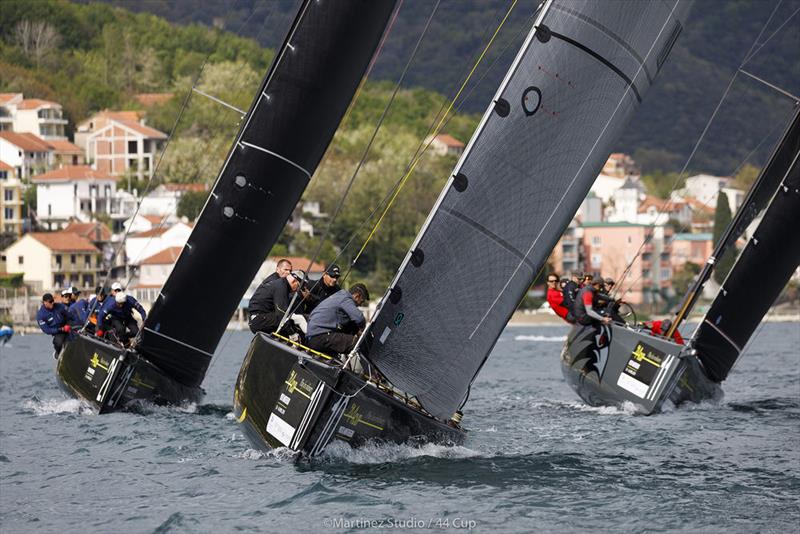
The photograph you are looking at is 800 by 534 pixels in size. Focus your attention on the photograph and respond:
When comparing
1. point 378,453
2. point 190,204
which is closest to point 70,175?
point 190,204

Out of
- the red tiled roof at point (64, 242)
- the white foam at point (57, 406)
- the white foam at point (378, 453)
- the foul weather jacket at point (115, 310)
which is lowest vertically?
the red tiled roof at point (64, 242)

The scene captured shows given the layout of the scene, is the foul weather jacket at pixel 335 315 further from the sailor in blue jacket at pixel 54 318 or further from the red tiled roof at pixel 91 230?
the red tiled roof at pixel 91 230

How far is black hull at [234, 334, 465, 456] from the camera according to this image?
36.5ft

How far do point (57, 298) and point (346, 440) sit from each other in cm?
888

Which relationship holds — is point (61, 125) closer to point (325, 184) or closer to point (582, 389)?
point (325, 184)

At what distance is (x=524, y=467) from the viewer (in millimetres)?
11688

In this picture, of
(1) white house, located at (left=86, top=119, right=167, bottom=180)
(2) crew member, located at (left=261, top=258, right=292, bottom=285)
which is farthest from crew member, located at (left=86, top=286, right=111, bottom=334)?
(1) white house, located at (left=86, top=119, right=167, bottom=180)

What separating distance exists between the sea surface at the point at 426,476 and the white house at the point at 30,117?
97.0m

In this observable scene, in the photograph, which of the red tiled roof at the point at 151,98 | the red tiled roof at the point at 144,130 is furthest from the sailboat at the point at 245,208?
the red tiled roof at the point at 151,98

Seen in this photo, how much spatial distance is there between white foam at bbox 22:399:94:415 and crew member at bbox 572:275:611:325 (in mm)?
5516

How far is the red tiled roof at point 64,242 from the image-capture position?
7312 centimetres

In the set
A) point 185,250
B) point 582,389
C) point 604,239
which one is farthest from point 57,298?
point 604,239

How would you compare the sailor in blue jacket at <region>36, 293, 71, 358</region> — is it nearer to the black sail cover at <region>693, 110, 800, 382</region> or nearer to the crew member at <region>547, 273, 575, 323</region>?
the crew member at <region>547, 273, 575, 323</region>

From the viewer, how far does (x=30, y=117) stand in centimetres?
11238
